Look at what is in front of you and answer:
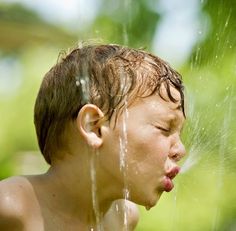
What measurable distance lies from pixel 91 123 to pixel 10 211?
33 centimetres

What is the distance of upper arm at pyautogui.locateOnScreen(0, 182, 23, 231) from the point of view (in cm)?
208

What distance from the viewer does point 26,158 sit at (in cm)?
483

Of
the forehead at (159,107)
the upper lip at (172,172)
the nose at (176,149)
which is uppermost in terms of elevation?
the forehead at (159,107)

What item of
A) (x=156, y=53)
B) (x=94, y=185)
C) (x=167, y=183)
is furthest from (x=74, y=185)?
(x=156, y=53)

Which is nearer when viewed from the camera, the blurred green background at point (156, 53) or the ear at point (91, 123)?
the ear at point (91, 123)

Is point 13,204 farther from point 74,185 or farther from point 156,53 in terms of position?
point 156,53

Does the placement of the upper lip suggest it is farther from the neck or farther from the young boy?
the neck

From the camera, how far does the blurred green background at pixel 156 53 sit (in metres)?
4.20

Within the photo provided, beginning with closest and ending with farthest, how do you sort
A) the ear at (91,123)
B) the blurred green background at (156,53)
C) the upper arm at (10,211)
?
the upper arm at (10,211)
the ear at (91,123)
the blurred green background at (156,53)

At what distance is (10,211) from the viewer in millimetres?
2090

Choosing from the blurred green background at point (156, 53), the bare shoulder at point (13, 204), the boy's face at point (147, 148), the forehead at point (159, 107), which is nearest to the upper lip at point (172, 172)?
the boy's face at point (147, 148)

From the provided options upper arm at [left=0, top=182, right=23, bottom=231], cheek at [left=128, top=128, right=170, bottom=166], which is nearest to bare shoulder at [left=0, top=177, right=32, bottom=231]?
upper arm at [left=0, top=182, right=23, bottom=231]

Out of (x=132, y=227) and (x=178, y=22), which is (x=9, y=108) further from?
(x=132, y=227)

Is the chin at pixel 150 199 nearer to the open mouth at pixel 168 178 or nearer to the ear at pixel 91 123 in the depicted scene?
the open mouth at pixel 168 178
